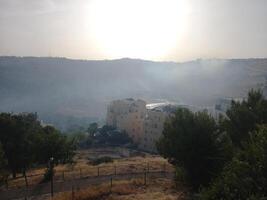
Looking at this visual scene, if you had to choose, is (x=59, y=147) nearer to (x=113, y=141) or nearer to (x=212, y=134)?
(x=212, y=134)

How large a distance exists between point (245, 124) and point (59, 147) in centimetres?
1615

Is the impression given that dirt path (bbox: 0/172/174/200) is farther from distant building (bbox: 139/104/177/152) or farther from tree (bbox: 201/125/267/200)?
distant building (bbox: 139/104/177/152)

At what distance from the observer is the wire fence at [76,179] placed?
111ft

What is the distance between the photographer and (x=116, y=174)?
39625 mm

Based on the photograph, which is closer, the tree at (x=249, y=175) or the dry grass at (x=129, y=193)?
the tree at (x=249, y=175)

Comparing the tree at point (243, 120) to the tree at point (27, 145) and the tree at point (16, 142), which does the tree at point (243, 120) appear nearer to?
the tree at point (27, 145)

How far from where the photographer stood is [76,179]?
37719 millimetres

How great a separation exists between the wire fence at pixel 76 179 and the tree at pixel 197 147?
4.56 m

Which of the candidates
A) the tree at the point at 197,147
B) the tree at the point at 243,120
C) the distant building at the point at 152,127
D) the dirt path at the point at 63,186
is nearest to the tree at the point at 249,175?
the tree at the point at 197,147

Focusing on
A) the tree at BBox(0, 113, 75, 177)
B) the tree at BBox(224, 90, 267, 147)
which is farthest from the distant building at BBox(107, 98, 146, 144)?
the tree at BBox(224, 90, 267, 147)

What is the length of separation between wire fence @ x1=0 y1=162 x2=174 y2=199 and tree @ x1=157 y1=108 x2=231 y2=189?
4563 mm

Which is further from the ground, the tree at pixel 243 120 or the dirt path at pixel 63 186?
the tree at pixel 243 120

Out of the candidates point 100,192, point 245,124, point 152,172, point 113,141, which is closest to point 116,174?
point 152,172

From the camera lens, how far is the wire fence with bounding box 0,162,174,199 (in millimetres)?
33697
